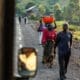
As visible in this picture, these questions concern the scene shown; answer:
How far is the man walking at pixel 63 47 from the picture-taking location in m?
4.71

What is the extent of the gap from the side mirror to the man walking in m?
3.18

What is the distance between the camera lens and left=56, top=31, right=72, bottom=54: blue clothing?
15.5 ft

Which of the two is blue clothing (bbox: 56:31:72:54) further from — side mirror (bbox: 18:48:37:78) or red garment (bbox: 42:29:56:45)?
side mirror (bbox: 18:48:37:78)

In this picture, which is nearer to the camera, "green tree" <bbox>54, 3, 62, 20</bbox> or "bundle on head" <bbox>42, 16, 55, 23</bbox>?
"bundle on head" <bbox>42, 16, 55, 23</bbox>

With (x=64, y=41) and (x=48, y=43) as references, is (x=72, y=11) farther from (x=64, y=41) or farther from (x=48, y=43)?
(x=64, y=41)

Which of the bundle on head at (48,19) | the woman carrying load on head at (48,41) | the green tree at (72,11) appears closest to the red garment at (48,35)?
the woman carrying load on head at (48,41)

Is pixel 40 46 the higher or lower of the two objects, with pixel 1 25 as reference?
lower

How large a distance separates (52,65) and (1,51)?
4705mm

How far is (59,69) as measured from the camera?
5.27 meters

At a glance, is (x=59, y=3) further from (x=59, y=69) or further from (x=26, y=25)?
(x=59, y=69)

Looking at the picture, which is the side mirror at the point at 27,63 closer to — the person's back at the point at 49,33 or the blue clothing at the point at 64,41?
the blue clothing at the point at 64,41

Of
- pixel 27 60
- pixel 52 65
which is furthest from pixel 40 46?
pixel 27 60

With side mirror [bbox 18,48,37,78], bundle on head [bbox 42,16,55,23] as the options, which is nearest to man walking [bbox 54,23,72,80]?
bundle on head [bbox 42,16,55,23]

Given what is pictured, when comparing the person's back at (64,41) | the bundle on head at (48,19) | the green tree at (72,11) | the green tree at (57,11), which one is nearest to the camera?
the person's back at (64,41)
